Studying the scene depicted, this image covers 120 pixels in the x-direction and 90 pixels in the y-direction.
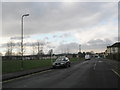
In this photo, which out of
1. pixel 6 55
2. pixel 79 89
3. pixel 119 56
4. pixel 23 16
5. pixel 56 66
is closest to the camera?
pixel 79 89

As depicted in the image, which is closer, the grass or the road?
the road

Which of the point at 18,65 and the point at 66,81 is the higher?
the point at 66,81

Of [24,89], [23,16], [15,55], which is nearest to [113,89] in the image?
[24,89]

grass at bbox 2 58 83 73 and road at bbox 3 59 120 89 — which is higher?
road at bbox 3 59 120 89

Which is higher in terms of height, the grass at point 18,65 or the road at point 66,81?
the road at point 66,81

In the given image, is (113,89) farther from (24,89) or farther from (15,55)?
(15,55)

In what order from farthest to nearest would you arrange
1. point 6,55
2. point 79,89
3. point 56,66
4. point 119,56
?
point 6,55, point 119,56, point 56,66, point 79,89

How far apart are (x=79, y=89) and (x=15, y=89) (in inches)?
130

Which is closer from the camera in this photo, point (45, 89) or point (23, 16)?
point (45, 89)

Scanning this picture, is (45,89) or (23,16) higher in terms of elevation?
(23,16)

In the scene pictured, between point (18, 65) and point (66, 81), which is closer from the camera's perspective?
point (66, 81)

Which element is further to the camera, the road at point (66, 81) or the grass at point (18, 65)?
the grass at point (18, 65)

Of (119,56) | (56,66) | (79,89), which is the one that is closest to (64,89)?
(79,89)

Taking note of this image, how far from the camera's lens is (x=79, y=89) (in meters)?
12.5
